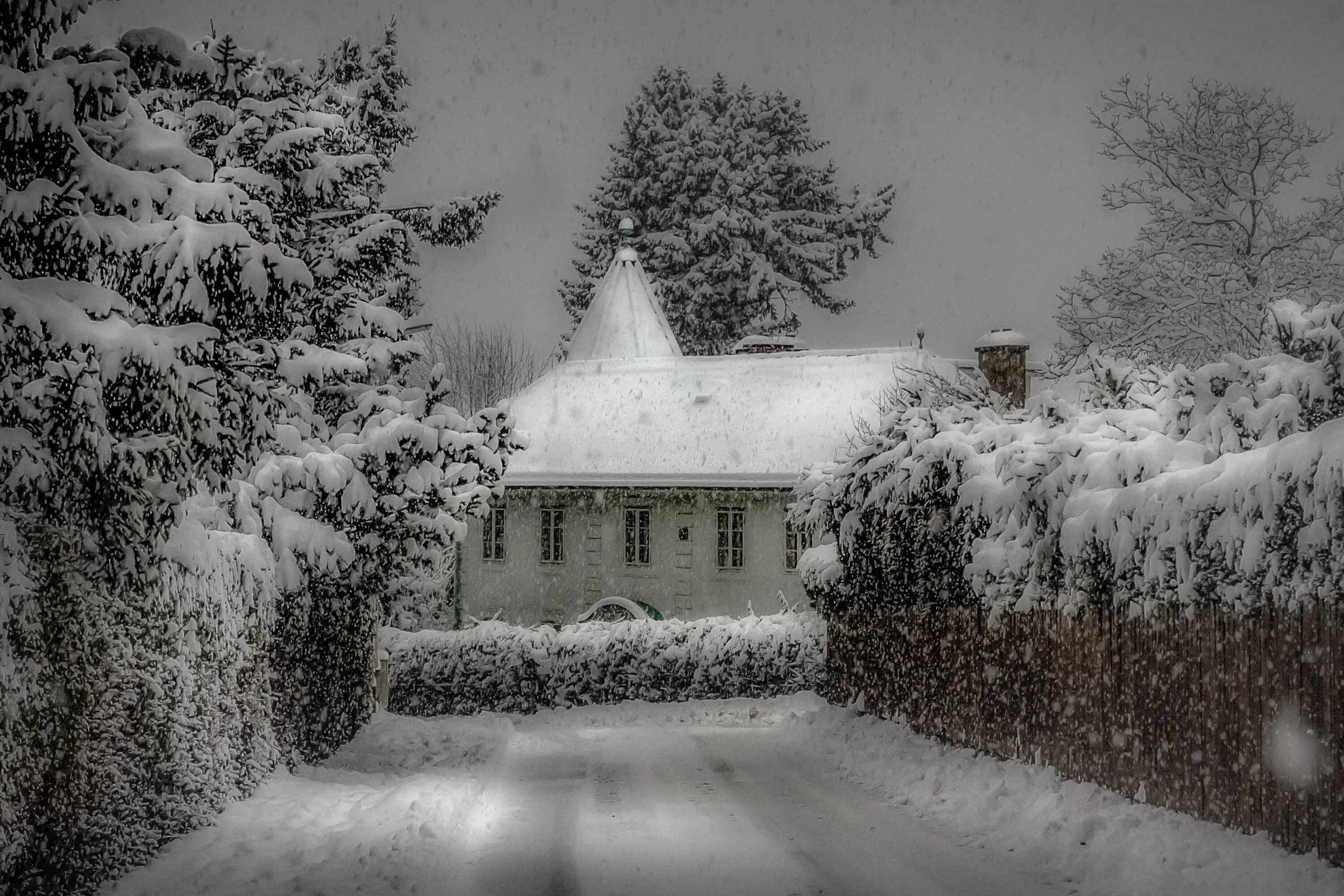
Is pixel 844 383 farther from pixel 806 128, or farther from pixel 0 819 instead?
pixel 0 819

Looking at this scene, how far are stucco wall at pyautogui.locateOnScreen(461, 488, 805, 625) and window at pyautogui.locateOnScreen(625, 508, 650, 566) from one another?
0.12m

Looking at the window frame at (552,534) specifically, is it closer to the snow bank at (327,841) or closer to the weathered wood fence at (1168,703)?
the weathered wood fence at (1168,703)

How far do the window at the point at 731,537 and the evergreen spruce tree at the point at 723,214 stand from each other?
59.4 ft

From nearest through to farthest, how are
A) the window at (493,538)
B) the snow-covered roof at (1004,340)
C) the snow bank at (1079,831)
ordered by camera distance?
the snow bank at (1079,831) → the snow-covered roof at (1004,340) → the window at (493,538)

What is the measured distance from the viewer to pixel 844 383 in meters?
33.1

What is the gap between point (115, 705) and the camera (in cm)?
848

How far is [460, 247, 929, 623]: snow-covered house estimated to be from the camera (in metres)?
30.4

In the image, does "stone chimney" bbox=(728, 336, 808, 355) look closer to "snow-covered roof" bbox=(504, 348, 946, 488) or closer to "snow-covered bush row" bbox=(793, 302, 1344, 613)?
"snow-covered roof" bbox=(504, 348, 946, 488)

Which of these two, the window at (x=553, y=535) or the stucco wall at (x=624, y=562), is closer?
the stucco wall at (x=624, y=562)

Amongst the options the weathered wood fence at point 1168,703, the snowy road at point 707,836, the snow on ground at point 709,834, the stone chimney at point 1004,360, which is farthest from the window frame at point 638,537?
the weathered wood fence at point 1168,703

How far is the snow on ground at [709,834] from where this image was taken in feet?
28.9

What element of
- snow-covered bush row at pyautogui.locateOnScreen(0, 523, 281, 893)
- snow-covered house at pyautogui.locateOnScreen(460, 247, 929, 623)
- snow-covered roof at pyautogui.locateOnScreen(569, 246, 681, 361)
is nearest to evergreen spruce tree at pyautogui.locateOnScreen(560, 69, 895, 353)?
snow-covered roof at pyautogui.locateOnScreen(569, 246, 681, 361)

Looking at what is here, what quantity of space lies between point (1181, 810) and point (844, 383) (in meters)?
23.5

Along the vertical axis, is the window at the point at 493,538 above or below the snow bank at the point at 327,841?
above
